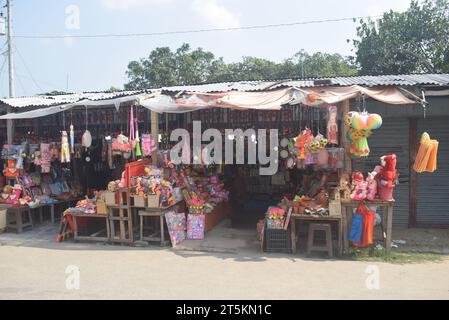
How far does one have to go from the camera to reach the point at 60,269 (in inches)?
243

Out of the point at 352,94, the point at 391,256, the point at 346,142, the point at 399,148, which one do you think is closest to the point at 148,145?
the point at 346,142

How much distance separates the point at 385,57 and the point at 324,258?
18101 mm

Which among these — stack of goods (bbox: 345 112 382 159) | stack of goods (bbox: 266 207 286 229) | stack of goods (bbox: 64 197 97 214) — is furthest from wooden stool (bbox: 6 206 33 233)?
stack of goods (bbox: 345 112 382 159)

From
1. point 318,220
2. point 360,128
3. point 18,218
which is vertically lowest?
point 18,218

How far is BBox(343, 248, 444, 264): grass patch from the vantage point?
6.48 m

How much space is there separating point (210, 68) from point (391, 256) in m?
25.7

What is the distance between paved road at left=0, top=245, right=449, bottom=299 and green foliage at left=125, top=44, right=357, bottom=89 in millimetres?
20778

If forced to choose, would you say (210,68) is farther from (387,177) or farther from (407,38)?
(387,177)

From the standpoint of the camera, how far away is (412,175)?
28.5 feet

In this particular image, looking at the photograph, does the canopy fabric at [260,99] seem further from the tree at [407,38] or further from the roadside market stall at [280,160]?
the tree at [407,38]

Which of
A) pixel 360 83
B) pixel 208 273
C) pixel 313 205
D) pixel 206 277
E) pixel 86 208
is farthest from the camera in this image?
pixel 86 208

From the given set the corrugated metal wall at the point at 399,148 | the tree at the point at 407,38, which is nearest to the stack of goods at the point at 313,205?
the corrugated metal wall at the point at 399,148

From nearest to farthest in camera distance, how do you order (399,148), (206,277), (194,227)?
(206,277) < (194,227) < (399,148)
